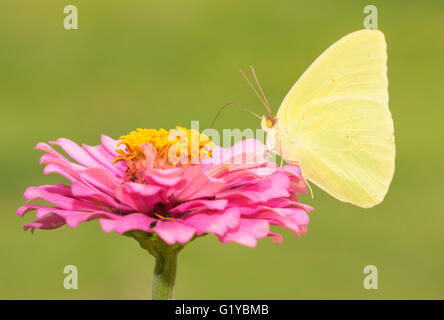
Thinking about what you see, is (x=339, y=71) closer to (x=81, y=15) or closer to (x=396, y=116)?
(x=396, y=116)

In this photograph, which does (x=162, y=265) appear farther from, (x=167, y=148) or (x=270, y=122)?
(x=270, y=122)

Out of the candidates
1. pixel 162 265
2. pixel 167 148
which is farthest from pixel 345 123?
pixel 162 265

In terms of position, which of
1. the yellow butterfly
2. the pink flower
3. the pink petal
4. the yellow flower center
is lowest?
the pink petal

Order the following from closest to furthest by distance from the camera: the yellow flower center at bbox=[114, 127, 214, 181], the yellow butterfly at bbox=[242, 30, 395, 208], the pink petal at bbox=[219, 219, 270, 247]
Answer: the pink petal at bbox=[219, 219, 270, 247] → the yellow flower center at bbox=[114, 127, 214, 181] → the yellow butterfly at bbox=[242, 30, 395, 208]

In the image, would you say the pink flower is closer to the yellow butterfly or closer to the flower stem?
the flower stem

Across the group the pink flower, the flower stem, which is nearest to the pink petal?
Result: the pink flower

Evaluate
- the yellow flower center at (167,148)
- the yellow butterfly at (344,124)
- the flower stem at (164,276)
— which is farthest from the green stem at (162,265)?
the yellow butterfly at (344,124)

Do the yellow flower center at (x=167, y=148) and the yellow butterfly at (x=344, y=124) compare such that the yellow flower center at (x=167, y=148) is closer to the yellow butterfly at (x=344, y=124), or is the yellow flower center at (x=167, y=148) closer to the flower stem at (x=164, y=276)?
the flower stem at (x=164, y=276)
